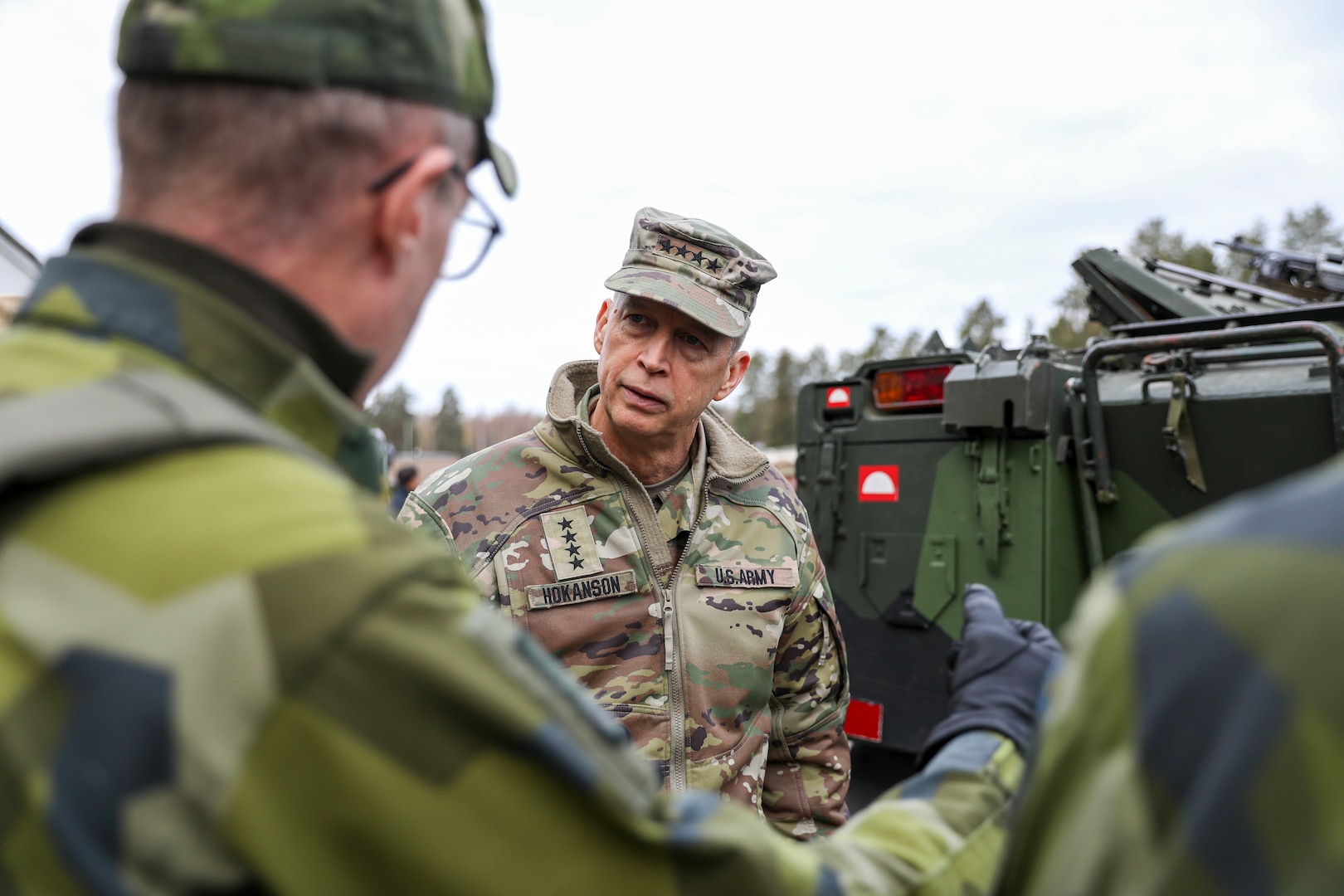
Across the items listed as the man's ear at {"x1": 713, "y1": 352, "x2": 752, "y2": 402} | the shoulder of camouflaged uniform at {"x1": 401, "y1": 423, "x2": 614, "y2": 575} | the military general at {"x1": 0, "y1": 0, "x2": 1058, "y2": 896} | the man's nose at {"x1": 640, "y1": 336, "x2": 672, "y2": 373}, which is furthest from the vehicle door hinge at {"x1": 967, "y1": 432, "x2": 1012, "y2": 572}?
the military general at {"x1": 0, "y1": 0, "x2": 1058, "y2": 896}

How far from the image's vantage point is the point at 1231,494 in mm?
3299

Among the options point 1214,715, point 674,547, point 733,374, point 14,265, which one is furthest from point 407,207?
point 14,265

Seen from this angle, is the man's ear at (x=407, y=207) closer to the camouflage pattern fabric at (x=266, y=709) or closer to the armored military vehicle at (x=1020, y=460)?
the camouflage pattern fabric at (x=266, y=709)

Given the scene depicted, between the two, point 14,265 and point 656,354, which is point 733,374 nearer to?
point 656,354

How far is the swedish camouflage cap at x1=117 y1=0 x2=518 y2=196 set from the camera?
37.6 inches

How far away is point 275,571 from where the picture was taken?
30.9 inches

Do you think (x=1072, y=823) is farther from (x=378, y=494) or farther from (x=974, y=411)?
(x=974, y=411)

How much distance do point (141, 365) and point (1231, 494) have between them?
3359mm

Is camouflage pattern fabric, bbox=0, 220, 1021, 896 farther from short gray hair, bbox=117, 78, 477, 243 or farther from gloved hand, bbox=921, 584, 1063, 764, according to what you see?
gloved hand, bbox=921, 584, 1063, 764

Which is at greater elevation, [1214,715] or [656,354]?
[656,354]

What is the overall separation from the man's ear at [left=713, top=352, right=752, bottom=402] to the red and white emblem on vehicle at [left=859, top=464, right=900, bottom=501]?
4.52 feet

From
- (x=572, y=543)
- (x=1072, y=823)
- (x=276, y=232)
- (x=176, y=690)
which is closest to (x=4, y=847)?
(x=176, y=690)

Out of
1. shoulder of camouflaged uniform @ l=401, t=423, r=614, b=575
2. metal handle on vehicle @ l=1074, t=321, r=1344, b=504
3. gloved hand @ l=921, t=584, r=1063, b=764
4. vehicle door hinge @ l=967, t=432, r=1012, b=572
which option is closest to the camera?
gloved hand @ l=921, t=584, r=1063, b=764

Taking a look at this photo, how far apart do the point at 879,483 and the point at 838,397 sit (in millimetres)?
409
